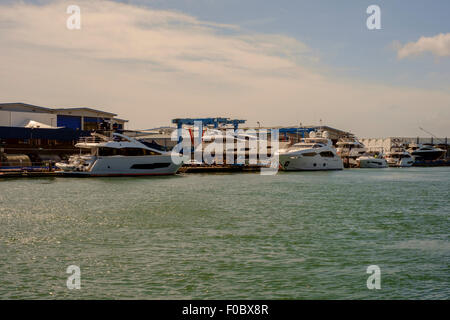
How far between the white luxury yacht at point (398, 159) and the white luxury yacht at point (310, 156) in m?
30.6

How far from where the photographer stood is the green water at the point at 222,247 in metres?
13.4

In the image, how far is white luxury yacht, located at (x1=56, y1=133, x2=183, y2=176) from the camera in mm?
54250

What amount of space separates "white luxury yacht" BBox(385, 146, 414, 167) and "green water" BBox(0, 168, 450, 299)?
6956 cm

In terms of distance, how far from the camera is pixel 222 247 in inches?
728

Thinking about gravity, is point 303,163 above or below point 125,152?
below

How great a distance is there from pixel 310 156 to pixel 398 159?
39.5m

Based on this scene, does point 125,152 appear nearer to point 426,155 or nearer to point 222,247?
point 222,247

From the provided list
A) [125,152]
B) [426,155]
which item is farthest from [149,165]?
[426,155]

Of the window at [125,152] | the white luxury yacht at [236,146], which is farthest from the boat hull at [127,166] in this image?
the white luxury yacht at [236,146]

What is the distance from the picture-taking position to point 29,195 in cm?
3688

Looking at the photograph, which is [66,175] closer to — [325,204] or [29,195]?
[29,195]

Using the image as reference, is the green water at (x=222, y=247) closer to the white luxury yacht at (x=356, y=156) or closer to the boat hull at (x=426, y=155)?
the white luxury yacht at (x=356, y=156)

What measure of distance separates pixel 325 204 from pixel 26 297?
23736mm
